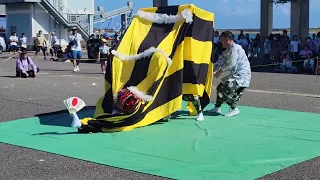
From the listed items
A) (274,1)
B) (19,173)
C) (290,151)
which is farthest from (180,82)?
(274,1)

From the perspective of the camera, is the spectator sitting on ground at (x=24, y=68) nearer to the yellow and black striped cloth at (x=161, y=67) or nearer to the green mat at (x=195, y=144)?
the green mat at (x=195, y=144)

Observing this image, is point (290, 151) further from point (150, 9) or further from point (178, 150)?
point (150, 9)

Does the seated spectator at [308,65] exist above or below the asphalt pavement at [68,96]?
above

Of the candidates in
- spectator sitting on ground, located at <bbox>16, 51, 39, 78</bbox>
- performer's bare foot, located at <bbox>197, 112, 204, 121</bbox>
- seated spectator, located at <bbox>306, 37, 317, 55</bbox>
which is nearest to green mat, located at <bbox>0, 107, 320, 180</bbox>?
performer's bare foot, located at <bbox>197, 112, 204, 121</bbox>

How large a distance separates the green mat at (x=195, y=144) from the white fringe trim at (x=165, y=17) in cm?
188

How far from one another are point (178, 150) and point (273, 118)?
127 inches

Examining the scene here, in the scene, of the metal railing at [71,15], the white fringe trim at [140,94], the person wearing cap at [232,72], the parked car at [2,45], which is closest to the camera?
the white fringe trim at [140,94]

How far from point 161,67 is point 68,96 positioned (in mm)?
4872

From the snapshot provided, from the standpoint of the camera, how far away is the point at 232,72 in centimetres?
1004

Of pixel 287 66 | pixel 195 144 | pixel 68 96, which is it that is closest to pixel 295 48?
pixel 287 66

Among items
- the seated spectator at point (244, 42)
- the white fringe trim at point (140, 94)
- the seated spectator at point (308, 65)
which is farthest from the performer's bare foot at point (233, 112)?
the seated spectator at point (244, 42)

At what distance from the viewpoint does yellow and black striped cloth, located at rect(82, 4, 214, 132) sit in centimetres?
895

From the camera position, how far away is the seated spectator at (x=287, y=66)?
71.9ft

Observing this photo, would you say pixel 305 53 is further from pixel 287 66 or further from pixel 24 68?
pixel 24 68
